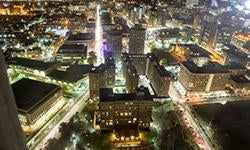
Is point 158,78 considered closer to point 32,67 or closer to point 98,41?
point 32,67

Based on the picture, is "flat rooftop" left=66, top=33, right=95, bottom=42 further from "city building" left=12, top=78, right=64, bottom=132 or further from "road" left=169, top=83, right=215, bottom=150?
"road" left=169, top=83, right=215, bottom=150

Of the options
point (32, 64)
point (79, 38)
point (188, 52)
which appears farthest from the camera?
point (79, 38)

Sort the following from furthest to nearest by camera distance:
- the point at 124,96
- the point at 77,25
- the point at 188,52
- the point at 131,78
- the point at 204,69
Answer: the point at 77,25, the point at 188,52, the point at 204,69, the point at 131,78, the point at 124,96

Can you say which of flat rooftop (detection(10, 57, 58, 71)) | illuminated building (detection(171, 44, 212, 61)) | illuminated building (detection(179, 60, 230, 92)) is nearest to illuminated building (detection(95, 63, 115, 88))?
flat rooftop (detection(10, 57, 58, 71))

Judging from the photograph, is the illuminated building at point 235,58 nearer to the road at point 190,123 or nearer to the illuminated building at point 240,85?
the illuminated building at point 240,85

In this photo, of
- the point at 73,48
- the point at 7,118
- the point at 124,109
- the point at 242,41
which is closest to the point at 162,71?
the point at 124,109

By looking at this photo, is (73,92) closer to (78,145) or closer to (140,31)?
(78,145)
